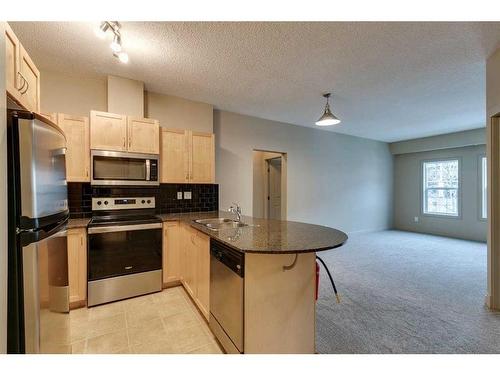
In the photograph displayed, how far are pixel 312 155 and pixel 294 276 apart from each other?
13.6 feet

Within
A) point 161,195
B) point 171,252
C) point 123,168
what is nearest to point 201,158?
point 161,195

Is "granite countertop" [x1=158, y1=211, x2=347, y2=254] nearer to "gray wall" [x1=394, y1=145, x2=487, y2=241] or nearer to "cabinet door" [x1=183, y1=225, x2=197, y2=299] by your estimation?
"cabinet door" [x1=183, y1=225, x2=197, y2=299]

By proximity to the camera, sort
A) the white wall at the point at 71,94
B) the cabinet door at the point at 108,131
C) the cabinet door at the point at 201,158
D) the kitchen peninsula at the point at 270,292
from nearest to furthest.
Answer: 1. the kitchen peninsula at the point at 270,292
2. the cabinet door at the point at 108,131
3. the white wall at the point at 71,94
4. the cabinet door at the point at 201,158

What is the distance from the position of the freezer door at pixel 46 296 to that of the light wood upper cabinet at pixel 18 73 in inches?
31.6

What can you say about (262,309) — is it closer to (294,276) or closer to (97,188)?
(294,276)

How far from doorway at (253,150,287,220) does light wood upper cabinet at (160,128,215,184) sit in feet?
7.25

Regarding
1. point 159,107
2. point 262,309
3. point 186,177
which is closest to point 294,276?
point 262,309

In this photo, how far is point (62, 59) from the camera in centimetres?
244

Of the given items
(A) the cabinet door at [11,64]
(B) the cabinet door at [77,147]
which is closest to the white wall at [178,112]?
(B) the cabinet door at [77,147]

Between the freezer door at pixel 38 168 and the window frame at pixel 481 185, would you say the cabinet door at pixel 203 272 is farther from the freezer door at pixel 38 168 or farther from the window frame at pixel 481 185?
the window frame at pixel 481 185

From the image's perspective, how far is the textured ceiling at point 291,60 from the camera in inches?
78.1

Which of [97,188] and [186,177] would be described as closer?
[97,188]

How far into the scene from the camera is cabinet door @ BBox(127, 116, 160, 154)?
277 cm

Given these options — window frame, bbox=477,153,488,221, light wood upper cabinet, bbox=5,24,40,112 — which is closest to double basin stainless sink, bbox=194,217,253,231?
light wood upper cabinet, bbox=5,24,40,112
